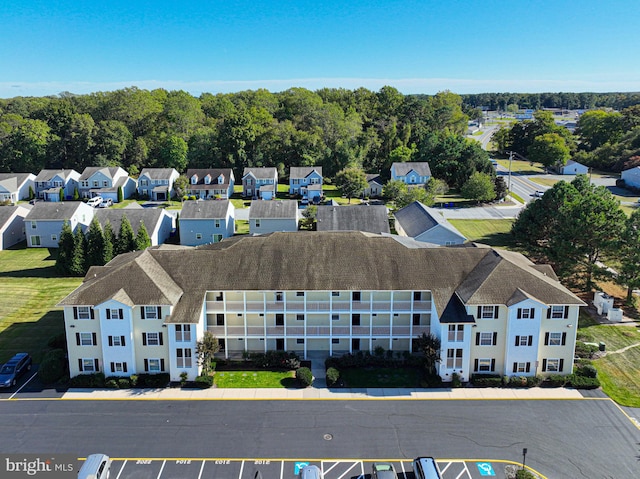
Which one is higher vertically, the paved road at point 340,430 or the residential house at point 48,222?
the residential house at point 48,222

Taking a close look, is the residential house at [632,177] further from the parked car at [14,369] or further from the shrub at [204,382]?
the parked car at [14,369]

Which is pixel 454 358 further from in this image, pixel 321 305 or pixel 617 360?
pixel 617 360

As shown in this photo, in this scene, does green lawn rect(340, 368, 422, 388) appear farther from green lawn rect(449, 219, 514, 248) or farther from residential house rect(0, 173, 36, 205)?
residential house rect(0, 173, 36, 205)

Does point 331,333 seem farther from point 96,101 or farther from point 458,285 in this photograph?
point 96,101

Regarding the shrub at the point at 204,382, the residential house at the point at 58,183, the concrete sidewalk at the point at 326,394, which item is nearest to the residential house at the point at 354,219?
the concrete sidewalk at the point at 326,394

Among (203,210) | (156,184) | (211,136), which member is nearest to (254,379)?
(203,210)

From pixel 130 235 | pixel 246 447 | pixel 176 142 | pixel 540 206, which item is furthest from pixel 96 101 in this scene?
pixel 246 447

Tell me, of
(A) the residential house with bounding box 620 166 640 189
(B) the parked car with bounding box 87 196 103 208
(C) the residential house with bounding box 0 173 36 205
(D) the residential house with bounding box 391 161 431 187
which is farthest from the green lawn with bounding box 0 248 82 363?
(A) the residential house with bounding box 620 166 640 189
